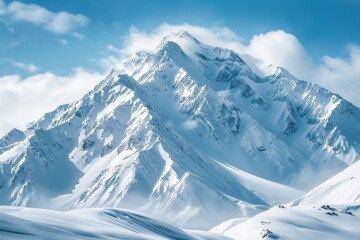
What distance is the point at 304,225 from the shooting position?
157 meters

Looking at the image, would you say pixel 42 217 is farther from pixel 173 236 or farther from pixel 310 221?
pixel 310 221

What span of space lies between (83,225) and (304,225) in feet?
249

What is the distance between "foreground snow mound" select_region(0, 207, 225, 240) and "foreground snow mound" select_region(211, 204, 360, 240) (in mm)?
17433

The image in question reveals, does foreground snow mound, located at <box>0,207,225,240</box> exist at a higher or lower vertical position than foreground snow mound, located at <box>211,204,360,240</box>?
lower

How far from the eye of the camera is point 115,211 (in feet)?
434

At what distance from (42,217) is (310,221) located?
3346 inches

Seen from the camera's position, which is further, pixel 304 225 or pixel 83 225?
pixel 304 225

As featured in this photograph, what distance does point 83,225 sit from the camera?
100m

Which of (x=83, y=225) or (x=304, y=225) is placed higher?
(x=304, y=225)

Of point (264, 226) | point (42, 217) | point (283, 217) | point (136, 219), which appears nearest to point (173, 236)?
point (136, 219)

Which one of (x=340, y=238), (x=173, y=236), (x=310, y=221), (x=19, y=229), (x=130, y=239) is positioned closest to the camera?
(x=19, y=229)

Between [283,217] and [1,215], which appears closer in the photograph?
[1,215]

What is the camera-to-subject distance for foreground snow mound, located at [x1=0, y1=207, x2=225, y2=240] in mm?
79588

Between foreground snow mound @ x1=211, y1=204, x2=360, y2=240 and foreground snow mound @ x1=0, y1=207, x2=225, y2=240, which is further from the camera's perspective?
foreground snow mound @ x1=211, y1=204, x2=360, y2=240
